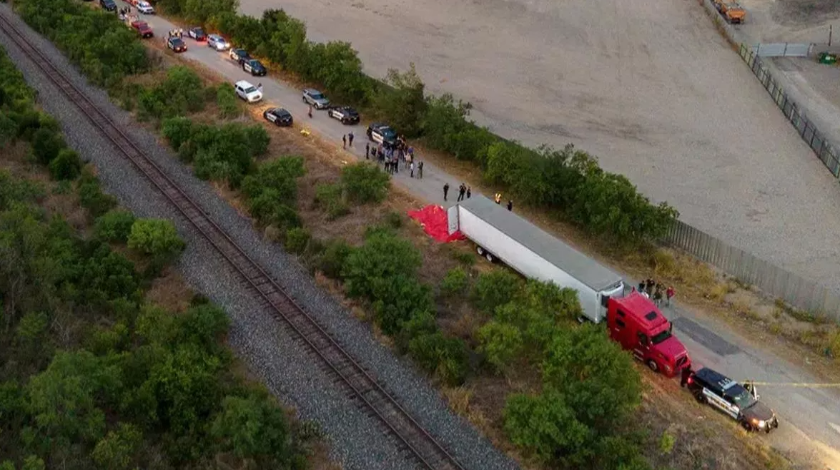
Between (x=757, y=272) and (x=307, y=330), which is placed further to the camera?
(x=757, y=272)

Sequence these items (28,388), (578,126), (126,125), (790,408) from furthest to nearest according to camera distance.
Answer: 1. (578,126)
2. (126,125)
3. (790,408)
4. (28,388)


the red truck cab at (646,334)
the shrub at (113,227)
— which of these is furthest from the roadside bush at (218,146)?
the red truck cab at (646,334)

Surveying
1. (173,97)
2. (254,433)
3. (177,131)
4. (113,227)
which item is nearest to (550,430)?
(254,433)

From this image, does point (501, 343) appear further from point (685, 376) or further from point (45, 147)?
point (45, 147)

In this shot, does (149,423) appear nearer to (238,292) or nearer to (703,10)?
(238,292)

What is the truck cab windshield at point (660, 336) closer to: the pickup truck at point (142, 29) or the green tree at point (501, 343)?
the green tree at point (501, 343)

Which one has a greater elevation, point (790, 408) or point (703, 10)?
point (703, 10)

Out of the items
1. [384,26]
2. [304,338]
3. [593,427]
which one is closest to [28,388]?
[304,338]
